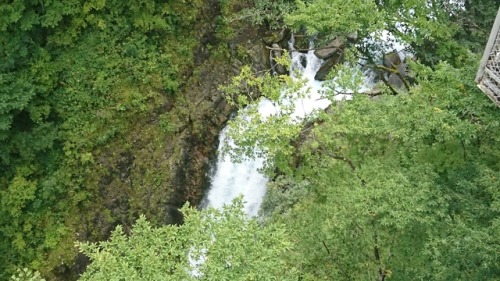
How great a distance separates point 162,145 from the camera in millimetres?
14828

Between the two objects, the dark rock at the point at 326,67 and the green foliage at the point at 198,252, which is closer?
the green foliage at the point at 198,252

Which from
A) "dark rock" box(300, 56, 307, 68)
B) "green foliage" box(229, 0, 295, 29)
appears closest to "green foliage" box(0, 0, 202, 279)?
"green foliage" box(229, 0, 295, 29)

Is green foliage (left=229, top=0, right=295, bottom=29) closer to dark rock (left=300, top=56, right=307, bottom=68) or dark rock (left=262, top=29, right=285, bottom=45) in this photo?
dark rock (left=262, top=29, right=285, bottom=45)

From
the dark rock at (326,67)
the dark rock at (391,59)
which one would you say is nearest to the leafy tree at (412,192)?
the dark rock at (391,59)

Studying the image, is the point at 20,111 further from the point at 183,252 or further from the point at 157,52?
the point at 183,252

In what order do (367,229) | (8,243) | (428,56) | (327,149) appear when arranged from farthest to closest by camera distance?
(8,243) → (428,56) → (327,149) → (367,229)

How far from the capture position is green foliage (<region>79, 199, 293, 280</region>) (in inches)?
271

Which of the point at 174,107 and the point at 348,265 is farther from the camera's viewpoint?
the point at 174,107

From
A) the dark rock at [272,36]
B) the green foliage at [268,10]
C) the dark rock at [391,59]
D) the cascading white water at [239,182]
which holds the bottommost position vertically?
the cascading white water at [239,182]

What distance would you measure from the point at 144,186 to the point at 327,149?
6.16m

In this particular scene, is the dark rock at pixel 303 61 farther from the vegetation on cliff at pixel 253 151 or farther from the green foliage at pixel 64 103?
the green foliage at pixel 64 103

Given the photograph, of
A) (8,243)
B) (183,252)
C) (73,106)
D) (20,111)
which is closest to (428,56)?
(183,252)

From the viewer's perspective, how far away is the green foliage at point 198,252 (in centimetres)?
687

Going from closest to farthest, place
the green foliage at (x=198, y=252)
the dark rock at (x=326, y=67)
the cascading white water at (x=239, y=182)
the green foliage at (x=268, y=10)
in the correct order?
the green foliage at (x=198, y=252), the green foliage at (x=268, y=10), the cascading white water at (x=239, y=182), the dark rock at (x=326, y=67)
